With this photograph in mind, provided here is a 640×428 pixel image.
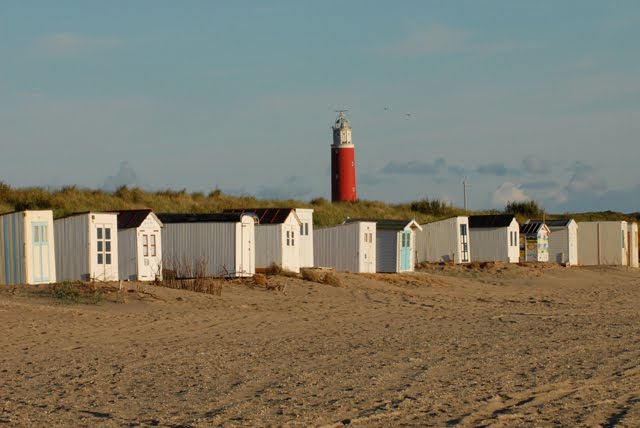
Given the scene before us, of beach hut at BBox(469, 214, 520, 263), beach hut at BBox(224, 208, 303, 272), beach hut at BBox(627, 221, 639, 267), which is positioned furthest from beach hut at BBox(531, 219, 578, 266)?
beach hut at BBox(224, 208, 303, 272)

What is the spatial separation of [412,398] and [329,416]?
4.46ft

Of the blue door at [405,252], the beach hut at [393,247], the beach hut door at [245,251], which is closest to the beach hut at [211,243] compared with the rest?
the beach hut door at [245,251]

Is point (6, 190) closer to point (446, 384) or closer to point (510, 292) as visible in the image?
point (510, 292)

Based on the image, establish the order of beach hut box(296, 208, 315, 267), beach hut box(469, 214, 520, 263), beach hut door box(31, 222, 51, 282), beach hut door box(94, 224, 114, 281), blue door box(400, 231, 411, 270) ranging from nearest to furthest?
beach hut door box(31, 222, 51, 282) < beach hut door box(94, 224, 114, 281) < beach hut box(296, 208, 315, 267) < blue door box(400, 231, 411, 270) < beach hut box(469, 214, 520, 263)

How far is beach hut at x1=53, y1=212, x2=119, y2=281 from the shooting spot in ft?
75.3

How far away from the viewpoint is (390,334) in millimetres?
16797

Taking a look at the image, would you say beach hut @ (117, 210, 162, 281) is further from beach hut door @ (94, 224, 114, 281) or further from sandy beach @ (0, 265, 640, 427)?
sandy beach @ (0, 265, 640, 427)

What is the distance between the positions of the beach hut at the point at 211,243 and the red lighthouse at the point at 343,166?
93.7 ft

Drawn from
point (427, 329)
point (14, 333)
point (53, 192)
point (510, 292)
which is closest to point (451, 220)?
point (510, 292)

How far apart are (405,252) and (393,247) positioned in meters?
0.69

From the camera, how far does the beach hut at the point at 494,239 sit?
41.4 meters

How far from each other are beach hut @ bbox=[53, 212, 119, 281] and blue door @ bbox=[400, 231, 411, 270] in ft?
42.5

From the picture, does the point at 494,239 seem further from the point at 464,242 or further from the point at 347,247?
the point at 347,247

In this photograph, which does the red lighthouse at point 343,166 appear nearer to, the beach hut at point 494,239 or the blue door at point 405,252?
the beach hut at point 494,239
